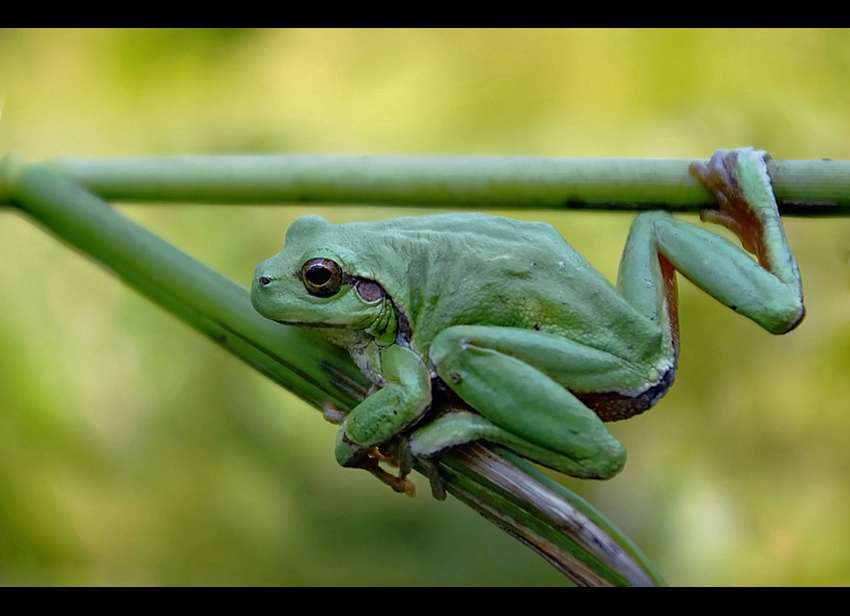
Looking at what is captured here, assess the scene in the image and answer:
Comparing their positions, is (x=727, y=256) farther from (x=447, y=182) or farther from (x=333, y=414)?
(x=333, y=414)

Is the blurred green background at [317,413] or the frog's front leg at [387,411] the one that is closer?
the frog's front leg at [387,411]

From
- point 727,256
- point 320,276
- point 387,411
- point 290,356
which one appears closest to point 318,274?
point 320,276

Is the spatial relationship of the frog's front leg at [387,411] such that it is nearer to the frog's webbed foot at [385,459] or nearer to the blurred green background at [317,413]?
the frog's webbed foot at [385,459]

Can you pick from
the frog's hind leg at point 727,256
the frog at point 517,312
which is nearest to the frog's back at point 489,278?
the frog at point 517,312

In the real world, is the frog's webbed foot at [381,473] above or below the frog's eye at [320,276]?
below

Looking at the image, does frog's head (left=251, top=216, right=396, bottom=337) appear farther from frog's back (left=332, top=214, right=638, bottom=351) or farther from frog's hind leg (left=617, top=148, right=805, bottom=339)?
frog's hind leg (left=617, top=148, right=805, bottom=339)

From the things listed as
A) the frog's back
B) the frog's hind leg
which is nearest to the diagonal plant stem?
the frog's back
